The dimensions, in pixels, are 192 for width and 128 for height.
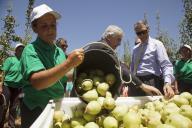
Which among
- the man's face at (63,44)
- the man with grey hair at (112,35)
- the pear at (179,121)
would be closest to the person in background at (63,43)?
the man's face at (63,44)

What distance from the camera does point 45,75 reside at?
93.8 inches

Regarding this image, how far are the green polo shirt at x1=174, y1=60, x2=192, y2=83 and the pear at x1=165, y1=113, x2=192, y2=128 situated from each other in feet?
19.0

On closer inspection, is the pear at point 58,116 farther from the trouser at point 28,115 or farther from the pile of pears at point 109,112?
the trouser at point 28,115

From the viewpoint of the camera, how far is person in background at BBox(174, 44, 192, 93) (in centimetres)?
761

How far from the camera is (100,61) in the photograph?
2938mm

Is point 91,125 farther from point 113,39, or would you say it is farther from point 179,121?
point 113,39

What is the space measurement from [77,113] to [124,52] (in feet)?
66.6

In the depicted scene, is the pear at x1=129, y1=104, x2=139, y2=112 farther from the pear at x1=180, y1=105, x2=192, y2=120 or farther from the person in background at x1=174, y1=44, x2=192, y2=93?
the person in background at x1=174, y1=44, x2=192, y2=93

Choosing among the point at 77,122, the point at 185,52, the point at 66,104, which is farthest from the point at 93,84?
the point at 185,52

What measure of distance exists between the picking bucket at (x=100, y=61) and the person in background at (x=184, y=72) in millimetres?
4952

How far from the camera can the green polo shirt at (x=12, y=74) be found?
681cm

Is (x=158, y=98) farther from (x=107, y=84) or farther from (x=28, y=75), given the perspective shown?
(x=28, y=75)

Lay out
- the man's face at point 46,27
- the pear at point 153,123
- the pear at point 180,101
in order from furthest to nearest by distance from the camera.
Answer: the man's face at point 46,27 < the pear at point 180,101 < the pear at point 153,123

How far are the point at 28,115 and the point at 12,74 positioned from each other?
425cm
